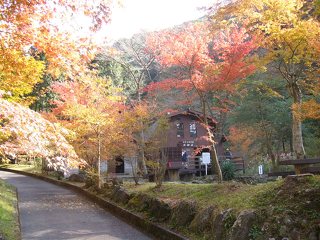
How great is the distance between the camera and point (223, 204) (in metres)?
7.42

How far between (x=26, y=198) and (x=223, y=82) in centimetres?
1032

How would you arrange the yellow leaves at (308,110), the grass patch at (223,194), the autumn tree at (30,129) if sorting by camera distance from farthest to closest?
1. the yellow leaves at (308,110)
2. the grass patch at (223,194)
3. the autumn tree at (30,129)

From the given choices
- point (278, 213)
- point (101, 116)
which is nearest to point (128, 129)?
point (101, 116)

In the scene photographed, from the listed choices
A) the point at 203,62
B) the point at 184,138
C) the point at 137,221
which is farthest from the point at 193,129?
the point at 137,221

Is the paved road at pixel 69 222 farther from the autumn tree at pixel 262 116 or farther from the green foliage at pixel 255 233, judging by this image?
the autumn tree at pixel 262 116

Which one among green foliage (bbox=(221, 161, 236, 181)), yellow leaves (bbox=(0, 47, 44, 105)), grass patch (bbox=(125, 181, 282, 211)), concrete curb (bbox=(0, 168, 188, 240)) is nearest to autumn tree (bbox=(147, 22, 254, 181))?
grass patch (bbox=(125, 181, 282, 211))

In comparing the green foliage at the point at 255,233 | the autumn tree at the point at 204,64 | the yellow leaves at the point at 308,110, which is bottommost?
the green foliage at the point at 255,233

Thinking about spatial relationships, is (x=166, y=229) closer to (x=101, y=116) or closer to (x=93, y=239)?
(x=93, y=239)

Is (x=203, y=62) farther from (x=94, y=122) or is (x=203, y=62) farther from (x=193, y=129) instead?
(x=193, y=129)

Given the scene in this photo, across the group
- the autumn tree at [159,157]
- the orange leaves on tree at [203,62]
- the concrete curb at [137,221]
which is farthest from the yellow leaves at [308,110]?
the concrete curb at [137,221]

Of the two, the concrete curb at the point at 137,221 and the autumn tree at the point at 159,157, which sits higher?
the autumn tree at the point at 159,157

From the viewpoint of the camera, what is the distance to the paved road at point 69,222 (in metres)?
8.63

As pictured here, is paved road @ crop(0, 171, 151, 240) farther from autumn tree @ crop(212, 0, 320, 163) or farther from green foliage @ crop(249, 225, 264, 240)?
autumn tree @ crop(212, 0, 320, 163)

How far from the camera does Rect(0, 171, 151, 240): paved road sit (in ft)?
28.3
